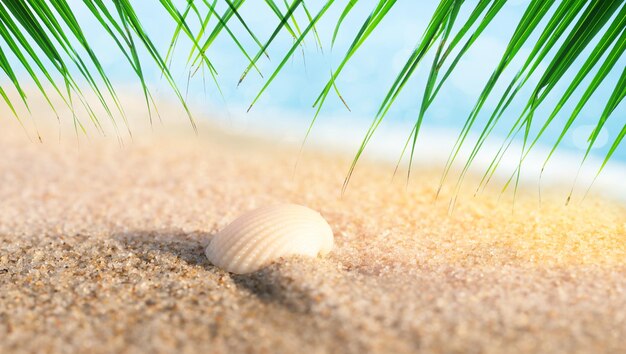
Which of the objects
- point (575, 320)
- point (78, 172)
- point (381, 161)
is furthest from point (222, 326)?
point (381, 161)

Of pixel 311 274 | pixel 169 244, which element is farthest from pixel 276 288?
pixel 169 244

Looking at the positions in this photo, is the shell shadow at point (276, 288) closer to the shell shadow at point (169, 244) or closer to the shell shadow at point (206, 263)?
the shell shadow at point (206, 263)

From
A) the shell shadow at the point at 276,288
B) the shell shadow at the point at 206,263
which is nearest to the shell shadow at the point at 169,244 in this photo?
the shell shadow at the point at 206,263

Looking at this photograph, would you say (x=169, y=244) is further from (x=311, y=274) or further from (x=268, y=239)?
(x=311, y=274)

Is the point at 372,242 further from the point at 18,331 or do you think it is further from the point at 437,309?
the point at 18,331

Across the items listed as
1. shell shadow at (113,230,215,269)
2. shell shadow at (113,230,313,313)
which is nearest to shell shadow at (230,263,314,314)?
shell shadow at (113,230,313,313)

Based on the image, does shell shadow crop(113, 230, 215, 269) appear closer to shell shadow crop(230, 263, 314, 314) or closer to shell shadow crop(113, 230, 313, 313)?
shell shadow crop(113, 230, 313, 313)
